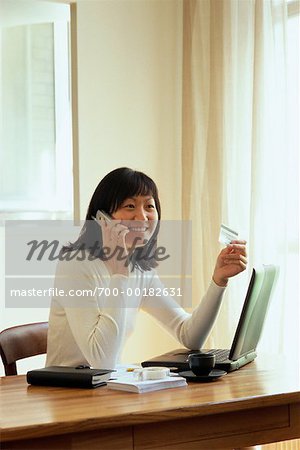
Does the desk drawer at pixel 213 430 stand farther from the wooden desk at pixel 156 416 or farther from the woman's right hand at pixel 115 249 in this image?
the woman's right hand at pixel 115 249

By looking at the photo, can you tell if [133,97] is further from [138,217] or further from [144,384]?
[144,384]

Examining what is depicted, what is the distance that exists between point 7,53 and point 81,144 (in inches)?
20.7

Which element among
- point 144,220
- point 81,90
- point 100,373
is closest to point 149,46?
point 81,90

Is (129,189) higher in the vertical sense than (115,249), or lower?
higher

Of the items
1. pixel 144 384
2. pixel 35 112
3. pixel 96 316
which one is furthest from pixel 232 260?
pixel 35 112

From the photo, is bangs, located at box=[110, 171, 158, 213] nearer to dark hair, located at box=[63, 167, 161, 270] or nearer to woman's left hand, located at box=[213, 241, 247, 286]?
dark hair, located at box=[63, 167, 161, 270]

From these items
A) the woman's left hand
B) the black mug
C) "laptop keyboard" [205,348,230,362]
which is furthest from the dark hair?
the black mug

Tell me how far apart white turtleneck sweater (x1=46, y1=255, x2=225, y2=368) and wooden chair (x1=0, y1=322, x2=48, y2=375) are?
201 millimetres

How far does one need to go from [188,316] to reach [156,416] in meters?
0.94

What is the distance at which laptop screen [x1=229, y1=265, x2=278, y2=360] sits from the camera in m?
2.17

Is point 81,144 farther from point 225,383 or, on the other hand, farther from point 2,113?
point 225,383

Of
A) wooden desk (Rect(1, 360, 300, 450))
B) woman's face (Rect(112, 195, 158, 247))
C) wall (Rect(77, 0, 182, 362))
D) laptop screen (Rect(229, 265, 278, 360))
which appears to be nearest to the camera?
wooden desk (Rect(1, 360, 300, 450))

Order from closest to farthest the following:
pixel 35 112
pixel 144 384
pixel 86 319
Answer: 1. pixel 144 384
2. pixel 86 319
3. pixel 35 112

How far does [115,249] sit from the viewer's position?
2.36m
